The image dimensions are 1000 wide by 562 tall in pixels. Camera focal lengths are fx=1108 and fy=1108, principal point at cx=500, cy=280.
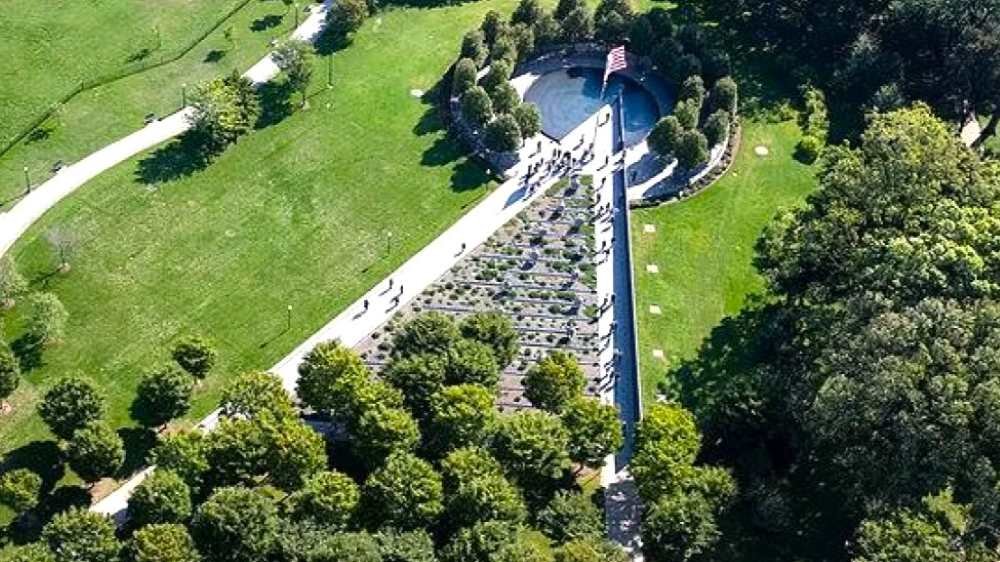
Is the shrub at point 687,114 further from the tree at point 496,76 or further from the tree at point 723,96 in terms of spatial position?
the tree at point 496,76

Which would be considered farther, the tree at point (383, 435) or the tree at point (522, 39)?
the tree at point (522, 39)

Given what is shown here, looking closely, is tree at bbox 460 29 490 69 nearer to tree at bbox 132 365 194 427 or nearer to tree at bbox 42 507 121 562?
tree at bbox 132 365 194 427

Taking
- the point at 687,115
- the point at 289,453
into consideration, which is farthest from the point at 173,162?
the point at 687,115

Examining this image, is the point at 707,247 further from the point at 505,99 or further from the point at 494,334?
the point at 494,334

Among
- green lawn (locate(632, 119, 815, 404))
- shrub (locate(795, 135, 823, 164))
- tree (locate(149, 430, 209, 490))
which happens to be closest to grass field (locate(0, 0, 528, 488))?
tree (locate(149, 430, 209, 490))

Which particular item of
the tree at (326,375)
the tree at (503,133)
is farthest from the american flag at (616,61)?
the tree at (326,375)
